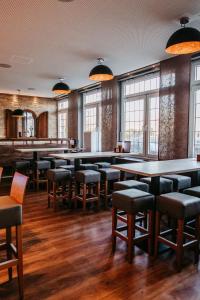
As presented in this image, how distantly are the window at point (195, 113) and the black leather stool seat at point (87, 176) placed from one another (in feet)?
6.71

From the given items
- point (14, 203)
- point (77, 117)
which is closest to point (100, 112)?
point (77, 117)

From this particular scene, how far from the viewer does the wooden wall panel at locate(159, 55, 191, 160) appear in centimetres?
463

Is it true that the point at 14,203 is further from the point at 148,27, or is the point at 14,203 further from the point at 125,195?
the point at 148,27

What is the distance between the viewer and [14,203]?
75.4 inches

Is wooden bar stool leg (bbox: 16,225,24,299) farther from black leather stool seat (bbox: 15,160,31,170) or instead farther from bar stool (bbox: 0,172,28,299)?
black leather stool seat (bbox: 15,160,31,170)

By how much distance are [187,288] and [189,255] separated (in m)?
0.62

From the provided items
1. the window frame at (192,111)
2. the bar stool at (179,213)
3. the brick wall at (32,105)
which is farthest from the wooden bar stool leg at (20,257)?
the brick wall at (32,105)

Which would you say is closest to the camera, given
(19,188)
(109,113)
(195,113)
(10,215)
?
(10,215)

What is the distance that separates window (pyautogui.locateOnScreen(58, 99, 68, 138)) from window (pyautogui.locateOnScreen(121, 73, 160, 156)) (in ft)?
12.3

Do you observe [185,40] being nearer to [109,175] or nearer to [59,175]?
[109,175]

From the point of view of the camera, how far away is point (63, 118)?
994cm

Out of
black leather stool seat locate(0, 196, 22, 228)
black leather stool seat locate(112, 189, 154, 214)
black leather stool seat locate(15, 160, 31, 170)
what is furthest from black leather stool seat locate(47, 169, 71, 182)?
black leather stool seat locate(0, 196, 22, 228)

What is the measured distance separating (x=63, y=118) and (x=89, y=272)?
8.23 m

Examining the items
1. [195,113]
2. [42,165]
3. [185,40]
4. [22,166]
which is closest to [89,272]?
[185,40]
